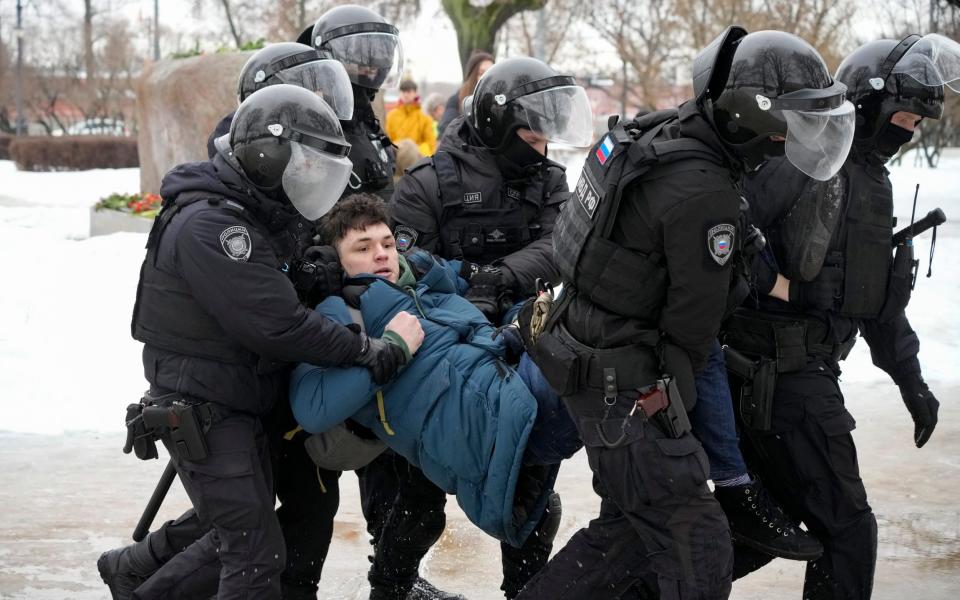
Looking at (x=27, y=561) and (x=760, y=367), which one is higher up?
(x=760, y=367)

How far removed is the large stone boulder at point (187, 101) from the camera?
11.5 meters

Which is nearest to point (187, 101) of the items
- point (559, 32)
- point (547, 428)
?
point (547, 428)

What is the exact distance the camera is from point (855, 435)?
609 cm

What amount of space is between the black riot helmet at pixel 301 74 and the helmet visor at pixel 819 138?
1804 mm

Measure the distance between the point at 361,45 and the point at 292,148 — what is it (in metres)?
1.52

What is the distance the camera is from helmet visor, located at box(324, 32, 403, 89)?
461 centimetres

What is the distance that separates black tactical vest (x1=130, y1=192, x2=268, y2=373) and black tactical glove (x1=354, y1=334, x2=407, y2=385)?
0.36 m

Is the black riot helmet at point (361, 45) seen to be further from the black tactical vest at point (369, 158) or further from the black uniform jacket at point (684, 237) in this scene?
the black uniform jacket at point (684, 237)

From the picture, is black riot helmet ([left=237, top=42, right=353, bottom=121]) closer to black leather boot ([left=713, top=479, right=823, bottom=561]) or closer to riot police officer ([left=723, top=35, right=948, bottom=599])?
riot police officer ([left=723, top=35, right=948, bottom=599])

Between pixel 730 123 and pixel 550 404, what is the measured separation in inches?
38.9

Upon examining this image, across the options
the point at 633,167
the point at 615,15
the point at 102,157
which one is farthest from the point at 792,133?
the point at 102,157

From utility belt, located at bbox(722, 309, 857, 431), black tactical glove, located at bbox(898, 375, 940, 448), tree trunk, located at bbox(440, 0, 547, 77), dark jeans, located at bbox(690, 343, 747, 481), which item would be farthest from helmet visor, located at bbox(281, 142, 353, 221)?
tree trunk, located at bbox(440, 0, 547, 77)

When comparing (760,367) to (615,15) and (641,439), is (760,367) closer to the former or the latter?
(641,439)

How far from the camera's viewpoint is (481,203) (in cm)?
411
